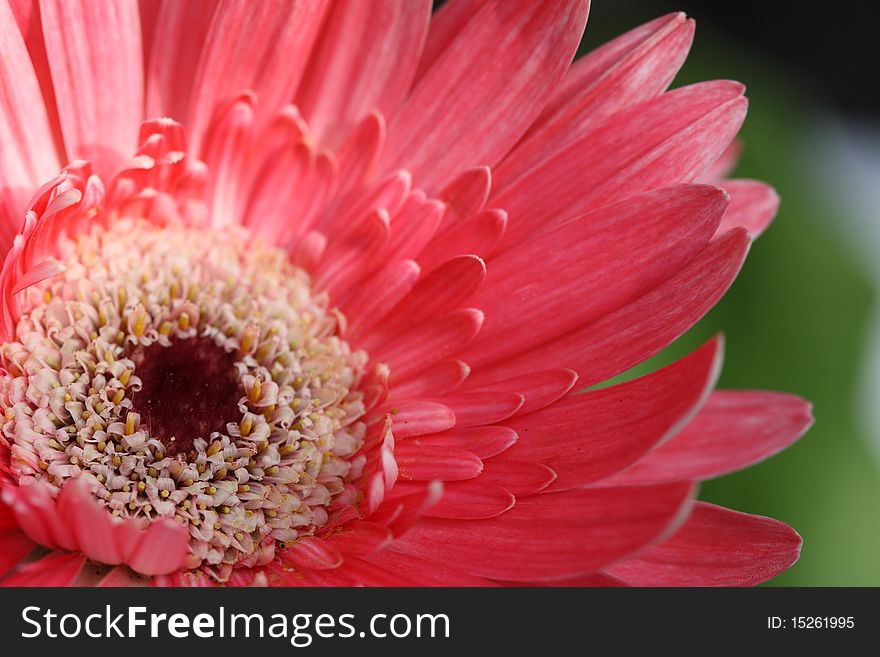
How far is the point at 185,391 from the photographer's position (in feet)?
3.60

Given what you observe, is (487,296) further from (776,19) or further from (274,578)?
(776,19)

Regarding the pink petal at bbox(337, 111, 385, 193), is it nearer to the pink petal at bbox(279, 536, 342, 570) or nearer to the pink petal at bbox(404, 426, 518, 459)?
the pink petal at bbox(404, 426, 518, 459)

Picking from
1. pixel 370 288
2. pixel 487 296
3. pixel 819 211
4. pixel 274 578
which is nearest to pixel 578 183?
pixel 487 296

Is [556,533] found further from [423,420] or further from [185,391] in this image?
[185,391]

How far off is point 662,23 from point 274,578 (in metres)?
0.70

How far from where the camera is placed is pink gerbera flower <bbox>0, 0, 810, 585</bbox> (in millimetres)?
916

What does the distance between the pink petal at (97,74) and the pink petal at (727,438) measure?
63 centimetres

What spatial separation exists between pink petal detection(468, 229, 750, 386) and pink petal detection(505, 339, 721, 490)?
4 centimetres

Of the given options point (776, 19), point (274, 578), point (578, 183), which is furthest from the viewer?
point (776, 19)

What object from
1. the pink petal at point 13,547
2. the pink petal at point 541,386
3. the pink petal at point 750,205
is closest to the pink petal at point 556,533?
the pink petal at point 541,386

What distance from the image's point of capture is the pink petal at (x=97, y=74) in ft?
3.17

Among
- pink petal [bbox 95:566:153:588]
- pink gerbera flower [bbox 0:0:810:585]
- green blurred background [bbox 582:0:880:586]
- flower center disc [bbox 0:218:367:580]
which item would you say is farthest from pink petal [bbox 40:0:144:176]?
green blurred background [bbox 582:0:880:586]
